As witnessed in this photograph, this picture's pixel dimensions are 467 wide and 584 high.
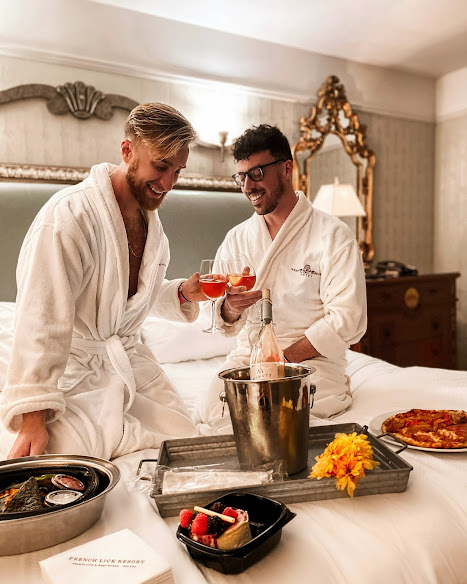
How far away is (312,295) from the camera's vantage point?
2.18 meters

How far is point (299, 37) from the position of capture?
3973 millimetres

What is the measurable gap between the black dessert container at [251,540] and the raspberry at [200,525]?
0.7 inches

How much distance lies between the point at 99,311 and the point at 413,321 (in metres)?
3.35

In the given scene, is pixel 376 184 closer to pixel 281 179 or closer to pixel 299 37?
pixel 299 37

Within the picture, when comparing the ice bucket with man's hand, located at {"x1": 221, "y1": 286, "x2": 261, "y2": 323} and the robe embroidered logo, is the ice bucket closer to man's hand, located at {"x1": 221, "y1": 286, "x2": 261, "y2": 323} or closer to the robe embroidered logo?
man's hand, located at {"x1": 221, "y1": 286, "x2": 261, "y2": 323}

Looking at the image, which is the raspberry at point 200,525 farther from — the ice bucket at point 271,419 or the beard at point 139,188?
the beard at point 139,188

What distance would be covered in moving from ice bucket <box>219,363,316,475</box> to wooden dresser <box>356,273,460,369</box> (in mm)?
2867

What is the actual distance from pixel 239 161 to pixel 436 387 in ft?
4.13

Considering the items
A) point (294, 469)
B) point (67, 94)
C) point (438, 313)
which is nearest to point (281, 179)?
point (294, 469)

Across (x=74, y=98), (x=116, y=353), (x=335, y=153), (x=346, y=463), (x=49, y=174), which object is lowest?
(x=346, y=463)

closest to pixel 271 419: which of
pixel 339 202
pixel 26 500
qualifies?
pixel 26 500

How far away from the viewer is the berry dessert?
0.93m

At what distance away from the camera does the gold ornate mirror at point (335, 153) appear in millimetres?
4270

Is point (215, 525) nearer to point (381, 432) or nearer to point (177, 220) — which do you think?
point (381, 432)
